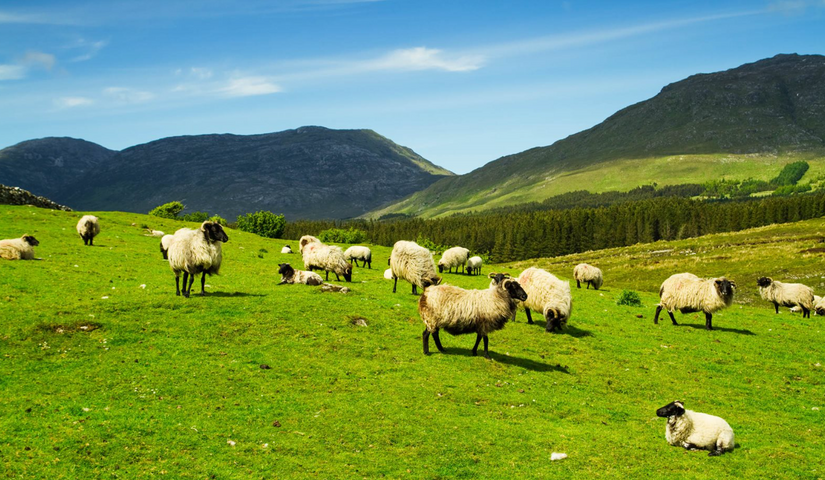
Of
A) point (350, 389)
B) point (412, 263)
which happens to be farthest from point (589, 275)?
point (350, 389)

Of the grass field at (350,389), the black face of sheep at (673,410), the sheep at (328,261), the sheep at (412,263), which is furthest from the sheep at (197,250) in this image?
the black face of sheep at (673,410)

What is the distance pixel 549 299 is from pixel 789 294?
90.5 feet

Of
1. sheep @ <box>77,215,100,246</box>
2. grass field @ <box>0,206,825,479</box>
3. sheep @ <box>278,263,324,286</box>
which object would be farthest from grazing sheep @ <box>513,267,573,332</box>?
sheep @ <box>77,215,100,246</box>

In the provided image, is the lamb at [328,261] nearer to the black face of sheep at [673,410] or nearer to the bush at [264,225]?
the black face of sheep at [673,410]

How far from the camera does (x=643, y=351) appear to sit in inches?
A: 878

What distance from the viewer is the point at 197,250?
74.6 ft

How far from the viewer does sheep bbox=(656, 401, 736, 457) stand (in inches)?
520

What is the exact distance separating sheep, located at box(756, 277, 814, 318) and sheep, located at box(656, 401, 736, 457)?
31475 millimetres

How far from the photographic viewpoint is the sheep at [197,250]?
893 inches

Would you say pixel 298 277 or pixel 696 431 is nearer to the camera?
pixel 696 431

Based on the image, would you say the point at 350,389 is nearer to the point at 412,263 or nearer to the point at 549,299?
the point at 549,299

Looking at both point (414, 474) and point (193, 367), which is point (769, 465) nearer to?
point (414, 474)

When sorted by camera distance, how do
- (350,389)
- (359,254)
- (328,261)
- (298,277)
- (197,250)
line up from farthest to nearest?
1. (359,254)
2. (328,261)
3. (298,277)
4. (197,250)
5. (350,389)

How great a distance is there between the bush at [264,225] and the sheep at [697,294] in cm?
7704
